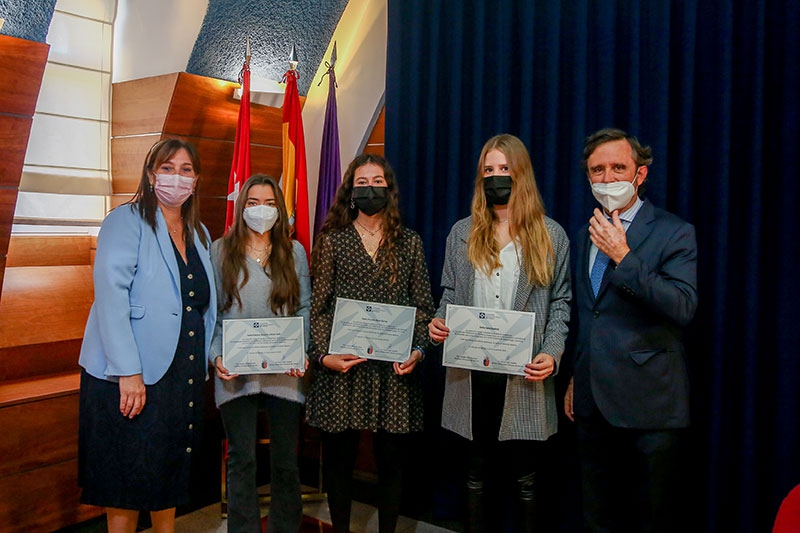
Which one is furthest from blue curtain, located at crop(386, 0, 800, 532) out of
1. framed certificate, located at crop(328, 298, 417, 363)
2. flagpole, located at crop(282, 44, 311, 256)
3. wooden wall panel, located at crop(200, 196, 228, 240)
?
wooden wall panel, located at crop(200, 196, 228, 240)

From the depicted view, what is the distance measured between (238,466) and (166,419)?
389 millimetres

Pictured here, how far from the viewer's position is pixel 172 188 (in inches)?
89.5

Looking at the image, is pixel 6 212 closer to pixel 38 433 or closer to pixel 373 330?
pixel 38 433

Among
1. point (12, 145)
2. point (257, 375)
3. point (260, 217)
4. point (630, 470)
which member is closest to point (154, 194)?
point (260, 217)

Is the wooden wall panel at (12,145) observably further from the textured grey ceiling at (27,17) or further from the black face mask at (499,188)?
the black face mask at (499,188)

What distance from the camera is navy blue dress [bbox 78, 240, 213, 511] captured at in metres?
2.14

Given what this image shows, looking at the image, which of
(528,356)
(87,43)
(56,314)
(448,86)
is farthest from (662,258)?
(87,43)

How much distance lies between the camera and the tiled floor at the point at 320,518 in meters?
2.99

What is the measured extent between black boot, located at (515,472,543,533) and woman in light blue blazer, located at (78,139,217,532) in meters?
1.24

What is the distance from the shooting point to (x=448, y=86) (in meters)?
3.27

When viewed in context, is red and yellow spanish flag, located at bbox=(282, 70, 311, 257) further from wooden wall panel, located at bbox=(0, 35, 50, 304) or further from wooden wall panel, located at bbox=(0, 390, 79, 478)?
wooden wall panel, located at bbox=(0, 390, 79, 478)

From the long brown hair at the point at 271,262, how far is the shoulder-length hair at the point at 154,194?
6.5 inches

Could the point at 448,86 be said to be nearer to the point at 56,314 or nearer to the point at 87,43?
the point at 87,43

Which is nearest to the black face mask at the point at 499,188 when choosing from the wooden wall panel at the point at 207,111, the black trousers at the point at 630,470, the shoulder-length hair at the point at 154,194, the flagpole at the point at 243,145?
the black trousers at the point at 630,470
